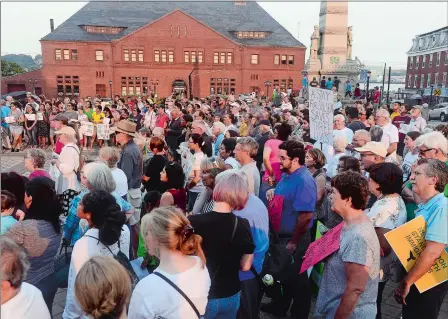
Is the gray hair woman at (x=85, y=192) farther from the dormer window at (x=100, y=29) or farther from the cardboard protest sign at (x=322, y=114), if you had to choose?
the dormer window at (x=100, y=29)

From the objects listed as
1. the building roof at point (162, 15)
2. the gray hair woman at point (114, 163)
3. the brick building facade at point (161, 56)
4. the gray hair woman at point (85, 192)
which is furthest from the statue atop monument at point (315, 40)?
the gray hair woman at point (85, 192)

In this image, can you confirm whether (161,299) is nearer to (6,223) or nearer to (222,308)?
(222,308)

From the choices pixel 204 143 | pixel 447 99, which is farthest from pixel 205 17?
pixel 204 143

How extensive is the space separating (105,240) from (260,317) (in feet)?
7.93

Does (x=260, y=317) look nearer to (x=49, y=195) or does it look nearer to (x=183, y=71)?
(x=49, y=195)

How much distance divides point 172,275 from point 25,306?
90 cm

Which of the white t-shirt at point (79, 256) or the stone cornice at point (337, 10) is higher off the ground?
the stone cornice at point (337, 10)

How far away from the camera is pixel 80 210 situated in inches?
129

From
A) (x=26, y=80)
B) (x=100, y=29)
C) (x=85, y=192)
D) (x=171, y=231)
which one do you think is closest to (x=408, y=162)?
(x=85, y=192)

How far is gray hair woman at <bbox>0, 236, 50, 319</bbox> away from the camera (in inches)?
91.7

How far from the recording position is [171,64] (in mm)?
53406

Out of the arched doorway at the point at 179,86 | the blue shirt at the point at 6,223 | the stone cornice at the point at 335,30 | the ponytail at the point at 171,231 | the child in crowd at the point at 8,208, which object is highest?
the stone cornice at the point at 335,30

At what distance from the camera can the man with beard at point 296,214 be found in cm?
415

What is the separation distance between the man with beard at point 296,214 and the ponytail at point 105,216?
1.83 metres
